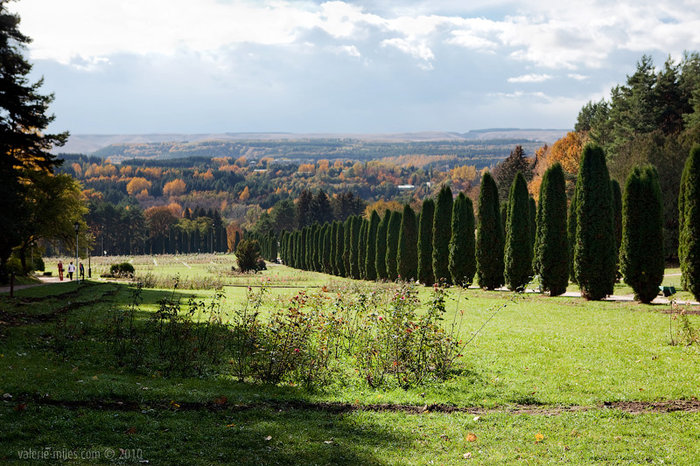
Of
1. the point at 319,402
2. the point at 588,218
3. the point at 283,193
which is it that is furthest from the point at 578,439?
the point at 283,193

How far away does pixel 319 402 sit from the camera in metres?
8.48

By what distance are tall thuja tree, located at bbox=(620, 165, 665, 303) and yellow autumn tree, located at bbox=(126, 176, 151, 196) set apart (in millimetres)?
178991

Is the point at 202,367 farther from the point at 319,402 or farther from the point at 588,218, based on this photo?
the point at 588,218

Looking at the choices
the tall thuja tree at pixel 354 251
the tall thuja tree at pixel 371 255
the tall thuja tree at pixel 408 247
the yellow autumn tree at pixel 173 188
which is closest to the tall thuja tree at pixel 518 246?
the tall thuja tree at pixel 408 247

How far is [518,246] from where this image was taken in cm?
2578

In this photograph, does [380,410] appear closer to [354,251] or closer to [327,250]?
[354,251]

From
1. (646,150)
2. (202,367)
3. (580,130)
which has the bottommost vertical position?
(202,367)

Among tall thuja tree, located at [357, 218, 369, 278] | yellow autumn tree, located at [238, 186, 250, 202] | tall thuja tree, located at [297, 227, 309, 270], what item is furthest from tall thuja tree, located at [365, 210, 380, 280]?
yellow autumn tree, located at [238, 186, 250, 202]

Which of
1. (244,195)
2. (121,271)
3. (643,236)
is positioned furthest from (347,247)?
(244,195)

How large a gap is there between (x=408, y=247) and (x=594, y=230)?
51.0ft

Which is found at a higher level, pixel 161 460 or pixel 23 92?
pixel 23 92

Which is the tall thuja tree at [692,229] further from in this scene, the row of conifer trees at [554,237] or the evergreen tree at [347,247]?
the evergreen tree at [347,247]

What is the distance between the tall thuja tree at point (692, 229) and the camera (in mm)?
18609

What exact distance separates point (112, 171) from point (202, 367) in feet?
639
